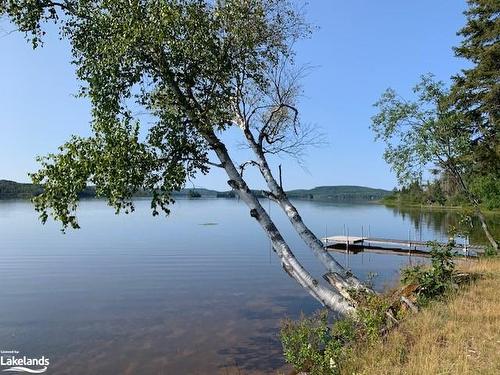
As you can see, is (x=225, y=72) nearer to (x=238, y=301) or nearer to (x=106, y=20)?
(x=106, y=20)

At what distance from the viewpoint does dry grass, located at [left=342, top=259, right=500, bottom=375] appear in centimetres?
686

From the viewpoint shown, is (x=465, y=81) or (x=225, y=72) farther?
(x=465, y=81)

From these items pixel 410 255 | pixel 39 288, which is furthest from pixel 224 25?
pixel 410 255

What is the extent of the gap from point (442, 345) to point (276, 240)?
525 centimetres

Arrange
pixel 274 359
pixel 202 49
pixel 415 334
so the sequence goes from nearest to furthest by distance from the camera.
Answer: pixel 415 334
pixel 202 49
pixel 274 359

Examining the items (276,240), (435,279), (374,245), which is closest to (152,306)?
(276,240)

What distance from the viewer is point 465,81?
30266 millimetres

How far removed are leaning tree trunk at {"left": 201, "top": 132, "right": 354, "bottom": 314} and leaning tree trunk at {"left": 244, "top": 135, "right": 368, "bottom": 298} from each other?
1.43 feet

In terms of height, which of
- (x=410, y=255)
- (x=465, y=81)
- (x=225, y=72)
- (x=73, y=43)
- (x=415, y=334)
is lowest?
(x=410, y=255)

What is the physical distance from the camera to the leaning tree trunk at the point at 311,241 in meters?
11.9

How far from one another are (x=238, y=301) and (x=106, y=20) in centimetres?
1590

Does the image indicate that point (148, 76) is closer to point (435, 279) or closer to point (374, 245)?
point (435, 279)

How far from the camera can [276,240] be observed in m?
12.3

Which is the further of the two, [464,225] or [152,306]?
[464,225]
